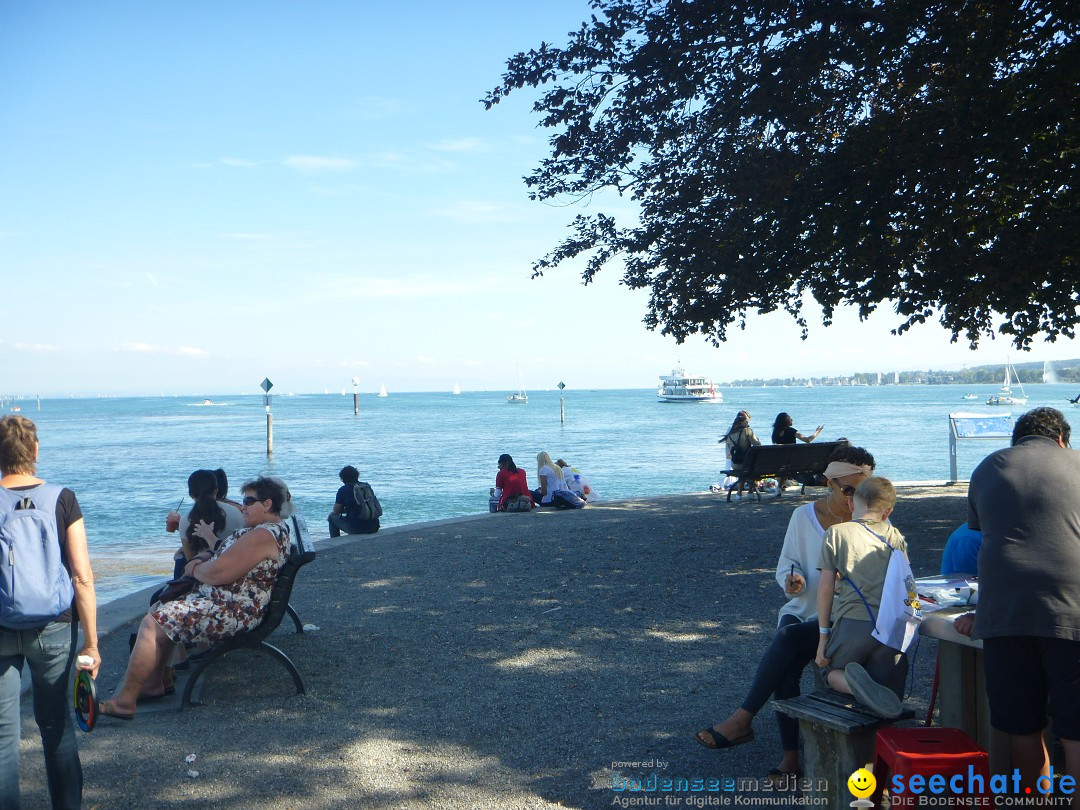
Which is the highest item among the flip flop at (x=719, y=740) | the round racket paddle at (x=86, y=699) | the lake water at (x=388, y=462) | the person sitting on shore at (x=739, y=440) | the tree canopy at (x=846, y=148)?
the tree canopy at (x=846, y=148)

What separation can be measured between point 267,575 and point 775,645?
2.94 m

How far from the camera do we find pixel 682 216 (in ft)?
33.5

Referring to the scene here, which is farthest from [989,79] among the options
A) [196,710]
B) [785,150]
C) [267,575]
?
[196,710]

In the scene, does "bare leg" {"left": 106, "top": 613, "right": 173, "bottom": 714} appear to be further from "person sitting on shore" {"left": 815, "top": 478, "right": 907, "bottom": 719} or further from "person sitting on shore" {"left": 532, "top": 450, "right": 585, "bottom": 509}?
"person sitting on shore" {"left": 532, "top": 450, "right": 585, "bottom": 509}

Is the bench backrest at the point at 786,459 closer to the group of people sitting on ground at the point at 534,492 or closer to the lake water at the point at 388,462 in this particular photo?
the group of people sitting on ground at the point at 534,492

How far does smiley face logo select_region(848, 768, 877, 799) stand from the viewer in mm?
3236

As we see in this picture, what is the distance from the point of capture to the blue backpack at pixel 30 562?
134 inches

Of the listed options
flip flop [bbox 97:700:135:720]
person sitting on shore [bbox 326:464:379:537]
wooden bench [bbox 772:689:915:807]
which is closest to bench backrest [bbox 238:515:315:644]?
flip flop [bbox 97:700:135:720]

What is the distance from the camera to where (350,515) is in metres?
11.6

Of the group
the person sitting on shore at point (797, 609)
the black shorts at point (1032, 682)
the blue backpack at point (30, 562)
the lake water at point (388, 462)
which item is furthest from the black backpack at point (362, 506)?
the black shorts at point (1032, 682)

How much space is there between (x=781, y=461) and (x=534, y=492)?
4.13 metres

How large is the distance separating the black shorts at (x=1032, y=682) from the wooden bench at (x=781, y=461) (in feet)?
33.7

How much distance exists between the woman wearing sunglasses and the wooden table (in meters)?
3.59

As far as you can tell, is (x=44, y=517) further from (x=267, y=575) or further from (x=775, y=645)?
(x=775, y=645)
